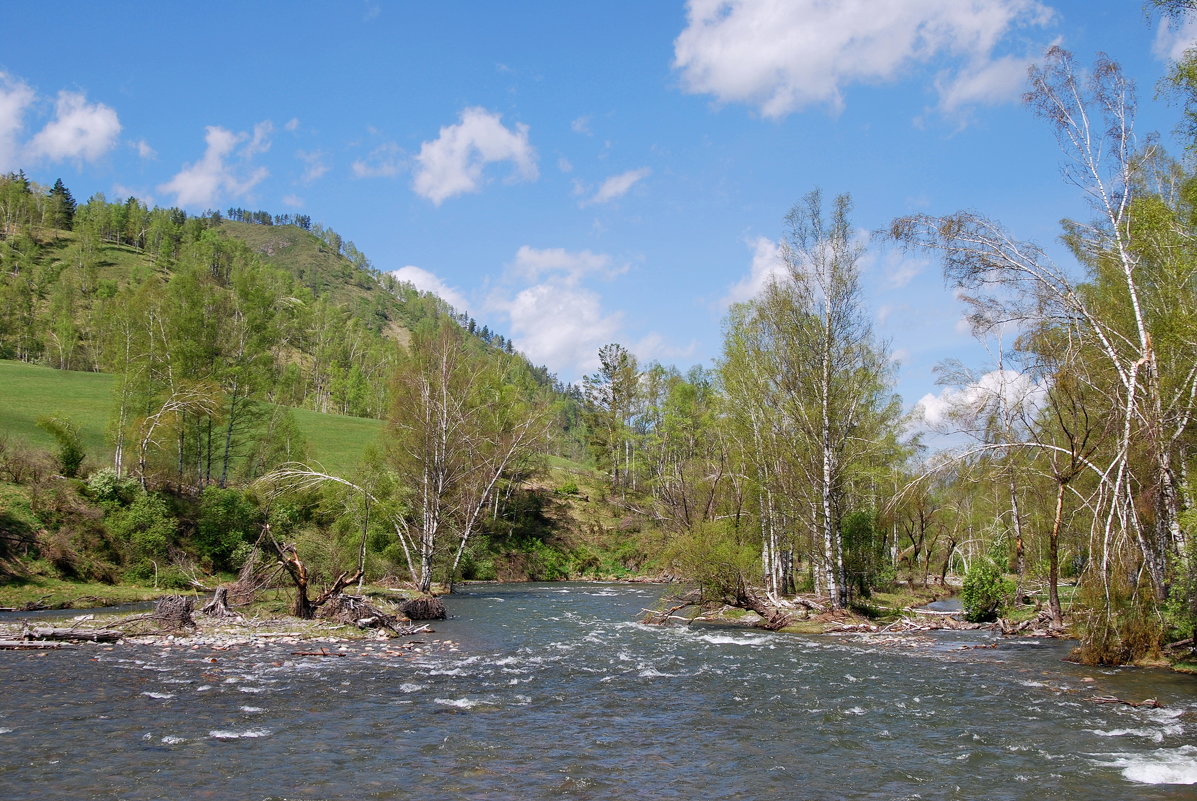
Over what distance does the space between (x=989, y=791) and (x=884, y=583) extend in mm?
35224

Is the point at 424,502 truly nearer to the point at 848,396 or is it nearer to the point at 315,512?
the point at 315,512

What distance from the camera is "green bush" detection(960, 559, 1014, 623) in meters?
28.3

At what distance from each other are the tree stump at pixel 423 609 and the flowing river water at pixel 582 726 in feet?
21.1

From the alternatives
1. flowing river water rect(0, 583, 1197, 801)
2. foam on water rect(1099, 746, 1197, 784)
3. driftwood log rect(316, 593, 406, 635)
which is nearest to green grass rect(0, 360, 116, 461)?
driftwood log rect(316, 593, 406, 635)

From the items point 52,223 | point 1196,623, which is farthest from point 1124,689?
point 52,223

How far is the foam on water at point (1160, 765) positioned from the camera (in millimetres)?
9992

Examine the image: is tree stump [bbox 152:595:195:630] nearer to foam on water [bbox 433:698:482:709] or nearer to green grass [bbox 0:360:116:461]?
foam on water [bbox 433:698:482:709]

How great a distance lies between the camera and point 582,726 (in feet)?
42.9

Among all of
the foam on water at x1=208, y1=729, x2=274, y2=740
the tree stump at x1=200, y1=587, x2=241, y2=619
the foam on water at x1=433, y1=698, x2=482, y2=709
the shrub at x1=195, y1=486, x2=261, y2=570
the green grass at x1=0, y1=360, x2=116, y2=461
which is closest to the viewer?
the foam on water at x1=208, y1=729, x2=274, y2=740

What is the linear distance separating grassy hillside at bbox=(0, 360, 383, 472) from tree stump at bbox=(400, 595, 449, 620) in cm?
2881

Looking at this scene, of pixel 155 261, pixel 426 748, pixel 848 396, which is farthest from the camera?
pixel 155 261

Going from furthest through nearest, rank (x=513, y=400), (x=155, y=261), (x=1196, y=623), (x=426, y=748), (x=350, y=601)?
(x=155, y=261), (x=513, y=400), (x=350, y=601), (x=1196, y=623), (x=426, y=748)

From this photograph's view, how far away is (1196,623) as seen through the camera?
17.4m

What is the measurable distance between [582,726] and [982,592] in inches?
846
